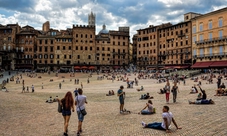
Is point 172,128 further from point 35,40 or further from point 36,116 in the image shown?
point 35,40

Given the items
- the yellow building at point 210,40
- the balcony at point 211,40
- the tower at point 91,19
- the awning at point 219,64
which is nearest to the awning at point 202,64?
the yellow building at point 210,40

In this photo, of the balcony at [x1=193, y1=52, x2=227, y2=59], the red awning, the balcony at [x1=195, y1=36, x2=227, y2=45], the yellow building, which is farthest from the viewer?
the yellow building

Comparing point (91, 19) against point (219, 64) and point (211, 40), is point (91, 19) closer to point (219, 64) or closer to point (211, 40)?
point (211, 40)

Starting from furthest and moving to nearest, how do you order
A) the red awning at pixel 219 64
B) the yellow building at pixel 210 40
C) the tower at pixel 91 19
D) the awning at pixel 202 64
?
the tower at pixel 91 19 < the awning at pixel 202 64 < the yellow building at pixel 210 40 < the red awning at pixel 219 64

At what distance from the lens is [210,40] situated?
58875 mm

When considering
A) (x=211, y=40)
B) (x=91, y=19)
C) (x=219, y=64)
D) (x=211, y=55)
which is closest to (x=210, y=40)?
(x=211, y=40)

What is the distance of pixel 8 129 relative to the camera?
10.9m

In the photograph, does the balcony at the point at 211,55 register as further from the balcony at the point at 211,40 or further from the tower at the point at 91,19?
the tower at the point at 91,19

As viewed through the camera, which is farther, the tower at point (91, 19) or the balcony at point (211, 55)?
the tower at point (91, 19)

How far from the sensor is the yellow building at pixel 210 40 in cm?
5550

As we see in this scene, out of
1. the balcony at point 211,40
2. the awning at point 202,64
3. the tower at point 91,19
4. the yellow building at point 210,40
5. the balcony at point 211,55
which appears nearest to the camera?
the balcony at point 211,55

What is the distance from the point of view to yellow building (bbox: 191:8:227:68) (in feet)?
182

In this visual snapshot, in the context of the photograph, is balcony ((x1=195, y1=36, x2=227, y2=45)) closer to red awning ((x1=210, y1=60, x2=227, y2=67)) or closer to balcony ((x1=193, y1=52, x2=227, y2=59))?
balcony ((x1=193, y1=52, x2=227, y2=59))

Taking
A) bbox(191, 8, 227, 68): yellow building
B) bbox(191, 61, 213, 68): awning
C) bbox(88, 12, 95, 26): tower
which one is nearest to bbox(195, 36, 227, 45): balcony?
bbox(191, 8, 227, 68): yellow building
